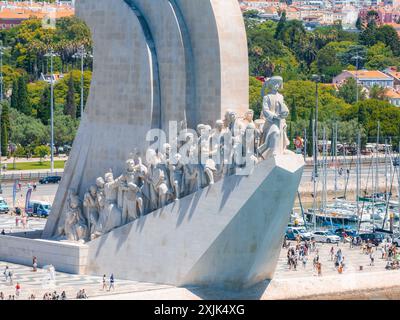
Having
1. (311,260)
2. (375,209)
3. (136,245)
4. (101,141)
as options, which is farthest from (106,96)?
(375,209)

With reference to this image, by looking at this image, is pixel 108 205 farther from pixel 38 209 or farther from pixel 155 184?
pixel 38 209

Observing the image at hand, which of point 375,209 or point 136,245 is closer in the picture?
point 136,245

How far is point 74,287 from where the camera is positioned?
170 ft

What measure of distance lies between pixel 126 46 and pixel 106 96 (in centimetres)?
173

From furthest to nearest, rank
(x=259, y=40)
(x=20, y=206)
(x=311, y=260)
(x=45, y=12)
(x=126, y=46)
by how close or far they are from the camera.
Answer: (x=45, y=12), (x=259, y=40), (x=20, y=206), (x=311, y=260), (x=126, y=46)

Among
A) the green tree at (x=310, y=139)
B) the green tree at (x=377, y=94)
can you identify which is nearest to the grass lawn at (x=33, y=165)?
the green tree at (x=310, y=139)

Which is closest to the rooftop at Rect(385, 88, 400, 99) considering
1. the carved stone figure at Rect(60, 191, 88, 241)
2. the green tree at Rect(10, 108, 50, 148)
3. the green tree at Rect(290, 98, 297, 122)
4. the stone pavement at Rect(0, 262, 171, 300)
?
the green tree at Rect(290, 98, 297, 122)

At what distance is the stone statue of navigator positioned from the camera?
50062 mm

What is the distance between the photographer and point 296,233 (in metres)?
69.4

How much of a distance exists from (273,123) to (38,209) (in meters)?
23.5

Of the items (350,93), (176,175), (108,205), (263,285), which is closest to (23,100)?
(350,93)

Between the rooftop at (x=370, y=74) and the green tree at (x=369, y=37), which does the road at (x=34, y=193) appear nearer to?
the rooftop at (x=370, y=74)

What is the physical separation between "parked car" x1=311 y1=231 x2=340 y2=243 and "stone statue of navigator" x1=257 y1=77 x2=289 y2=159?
17.5 m

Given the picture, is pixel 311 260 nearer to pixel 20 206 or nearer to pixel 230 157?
pixel 230 157
